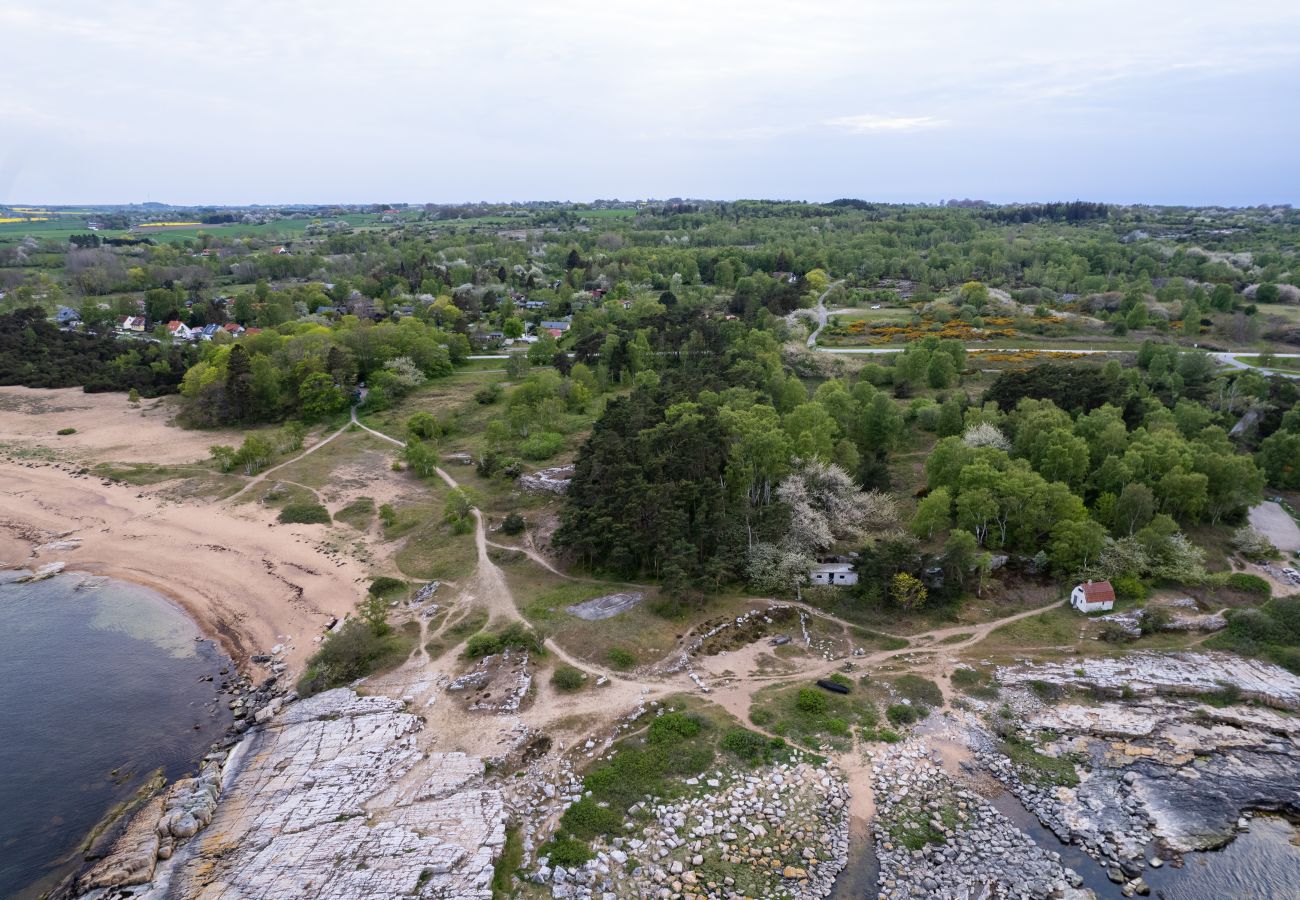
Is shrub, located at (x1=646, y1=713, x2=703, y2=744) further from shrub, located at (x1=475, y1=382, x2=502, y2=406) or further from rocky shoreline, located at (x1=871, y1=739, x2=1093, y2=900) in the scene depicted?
shrub, located at (x1=475, y1=382, x2=502, y2=406)

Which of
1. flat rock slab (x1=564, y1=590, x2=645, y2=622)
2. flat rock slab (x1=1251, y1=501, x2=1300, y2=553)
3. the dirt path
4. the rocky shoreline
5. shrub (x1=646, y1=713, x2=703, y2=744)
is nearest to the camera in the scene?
the rocky shoreline

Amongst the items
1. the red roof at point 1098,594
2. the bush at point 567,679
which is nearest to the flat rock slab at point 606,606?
the bush at point 567,679

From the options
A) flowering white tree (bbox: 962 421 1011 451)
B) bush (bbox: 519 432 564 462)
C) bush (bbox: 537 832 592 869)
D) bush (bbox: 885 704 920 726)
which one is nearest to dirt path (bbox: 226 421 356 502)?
bush (bbox: 519 432 564 462)

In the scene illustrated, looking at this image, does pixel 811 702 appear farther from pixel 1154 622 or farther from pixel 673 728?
pixel 1154 622

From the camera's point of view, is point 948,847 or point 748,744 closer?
point 948,847

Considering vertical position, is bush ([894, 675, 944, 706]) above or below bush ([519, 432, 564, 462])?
below

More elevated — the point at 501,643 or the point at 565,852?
the point at 501,643

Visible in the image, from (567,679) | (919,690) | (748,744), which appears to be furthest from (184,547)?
(919,690)
